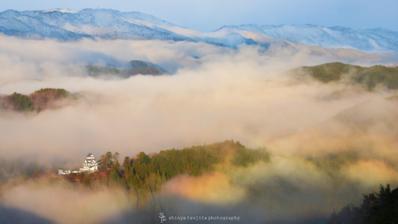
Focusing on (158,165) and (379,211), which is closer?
(379,211)

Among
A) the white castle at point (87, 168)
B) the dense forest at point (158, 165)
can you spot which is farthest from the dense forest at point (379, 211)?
the white castle at point (87, 168)

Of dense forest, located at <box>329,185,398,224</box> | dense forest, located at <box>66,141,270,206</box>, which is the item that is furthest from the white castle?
dense forest, located at <box>329,185,398,224</box>

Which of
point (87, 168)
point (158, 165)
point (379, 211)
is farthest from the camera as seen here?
point (87, 168)

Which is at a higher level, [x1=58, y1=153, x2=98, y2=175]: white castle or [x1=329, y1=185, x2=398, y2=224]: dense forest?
[x1=58, y1=153, x2=98, y2=175]: white castle

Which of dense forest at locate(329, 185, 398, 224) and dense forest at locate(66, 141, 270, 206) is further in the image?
dense forest at locate(66, 141, 270, 206)

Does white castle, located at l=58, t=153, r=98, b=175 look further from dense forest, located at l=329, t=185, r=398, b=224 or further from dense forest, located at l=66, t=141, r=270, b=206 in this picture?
dense forest, located at l=329, t=185, r=398, b=224

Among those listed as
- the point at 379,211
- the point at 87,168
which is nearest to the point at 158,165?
the point at 87,168

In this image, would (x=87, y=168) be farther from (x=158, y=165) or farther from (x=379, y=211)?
(x=379, y=211)

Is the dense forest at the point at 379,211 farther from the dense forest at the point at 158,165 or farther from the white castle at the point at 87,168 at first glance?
the white castle at the point at 87,168

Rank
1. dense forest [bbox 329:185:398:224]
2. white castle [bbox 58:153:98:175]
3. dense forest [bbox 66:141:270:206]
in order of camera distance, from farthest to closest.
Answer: white castle [bbox 58:153:98:175] < dense forest [bbox 66:141:270:206] < dense forest [bbox 329:185:398:224]

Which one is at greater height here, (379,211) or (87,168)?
(87,168)

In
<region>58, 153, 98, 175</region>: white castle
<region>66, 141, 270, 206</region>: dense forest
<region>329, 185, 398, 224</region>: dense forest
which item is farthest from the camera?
<region>58, 153, 98, 175</region>: white castle
